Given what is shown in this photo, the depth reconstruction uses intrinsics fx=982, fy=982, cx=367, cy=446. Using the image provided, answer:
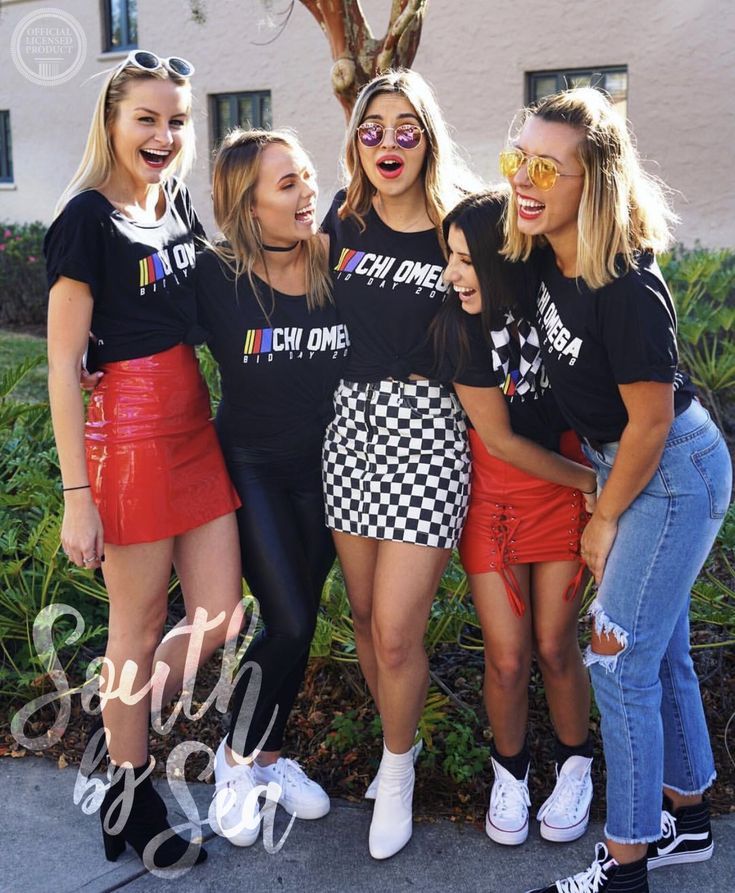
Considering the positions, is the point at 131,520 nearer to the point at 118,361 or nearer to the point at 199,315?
the point at 118,361

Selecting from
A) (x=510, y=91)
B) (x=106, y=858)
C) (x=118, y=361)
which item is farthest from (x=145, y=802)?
(x=510, y=91)

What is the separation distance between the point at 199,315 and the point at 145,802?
1.44 meters


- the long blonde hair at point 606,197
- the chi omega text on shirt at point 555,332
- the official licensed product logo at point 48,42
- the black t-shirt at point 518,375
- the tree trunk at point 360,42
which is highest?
the official licensed product logo at point 48,42

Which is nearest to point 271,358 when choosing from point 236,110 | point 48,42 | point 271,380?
point 271,380

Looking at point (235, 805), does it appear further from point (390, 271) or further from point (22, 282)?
point (22, 282)

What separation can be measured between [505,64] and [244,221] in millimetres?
9697

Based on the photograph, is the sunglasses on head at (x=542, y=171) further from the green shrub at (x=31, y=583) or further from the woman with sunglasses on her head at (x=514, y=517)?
the green shrub at (x=31, y=583)

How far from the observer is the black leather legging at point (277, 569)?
2.94 metres

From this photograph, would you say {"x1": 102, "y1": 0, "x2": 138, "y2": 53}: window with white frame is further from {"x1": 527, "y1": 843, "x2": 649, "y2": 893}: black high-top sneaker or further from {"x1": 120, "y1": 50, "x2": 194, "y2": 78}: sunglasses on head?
{"x1": 527, "y1": 843, "x2": 649, "y2": 893}: black high-top sneaker

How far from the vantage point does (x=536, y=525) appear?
285 centimetres

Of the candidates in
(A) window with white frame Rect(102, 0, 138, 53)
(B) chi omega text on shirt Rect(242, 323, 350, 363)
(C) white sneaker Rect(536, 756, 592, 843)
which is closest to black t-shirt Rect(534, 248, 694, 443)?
(B) chi omega text on shirt Rect(242, 323, 350, 363)

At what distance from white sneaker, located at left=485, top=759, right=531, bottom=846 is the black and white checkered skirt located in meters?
0.76

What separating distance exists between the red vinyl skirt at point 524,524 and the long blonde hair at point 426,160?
0.71 m

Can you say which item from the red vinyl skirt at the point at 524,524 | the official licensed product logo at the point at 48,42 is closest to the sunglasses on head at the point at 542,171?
the red vinyl skirt at the point at 524,524
